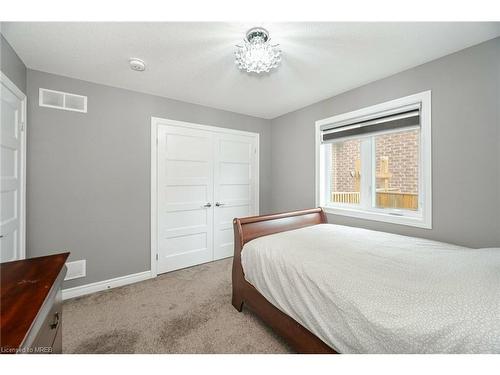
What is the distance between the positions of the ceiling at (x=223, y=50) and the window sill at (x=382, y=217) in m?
1.46

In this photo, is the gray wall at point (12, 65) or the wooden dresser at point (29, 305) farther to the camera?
the gray wall at point (12, 65)

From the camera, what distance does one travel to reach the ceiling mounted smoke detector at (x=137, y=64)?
1848 millimetres

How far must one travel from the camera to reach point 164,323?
1739 millimetres

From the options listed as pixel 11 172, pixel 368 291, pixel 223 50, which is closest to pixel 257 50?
pixel 223 50

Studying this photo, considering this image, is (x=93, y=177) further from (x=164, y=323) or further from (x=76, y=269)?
(x=164, y=323)

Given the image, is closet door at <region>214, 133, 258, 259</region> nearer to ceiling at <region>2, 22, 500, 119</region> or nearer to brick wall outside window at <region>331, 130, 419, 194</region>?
ceiling at <region>2, 22, 500, 119</region>

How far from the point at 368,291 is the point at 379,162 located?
6.02ft

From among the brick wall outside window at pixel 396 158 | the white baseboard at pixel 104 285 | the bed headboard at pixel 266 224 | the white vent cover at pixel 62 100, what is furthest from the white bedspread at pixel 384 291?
the white vent cover at pixel 62 100

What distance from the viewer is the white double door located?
2697mm

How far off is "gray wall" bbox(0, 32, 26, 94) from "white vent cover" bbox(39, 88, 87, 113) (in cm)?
14

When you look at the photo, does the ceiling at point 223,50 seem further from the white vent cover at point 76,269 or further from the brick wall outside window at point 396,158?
the white vent cover at point 76,269

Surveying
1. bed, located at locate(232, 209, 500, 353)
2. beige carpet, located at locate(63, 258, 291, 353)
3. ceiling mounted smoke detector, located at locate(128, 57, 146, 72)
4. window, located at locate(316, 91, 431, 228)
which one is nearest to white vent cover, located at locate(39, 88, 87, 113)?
ceiling mounted smoke detector, located at locate(128, 57, 146, 72)

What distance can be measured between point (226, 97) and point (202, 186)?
1259 mm
